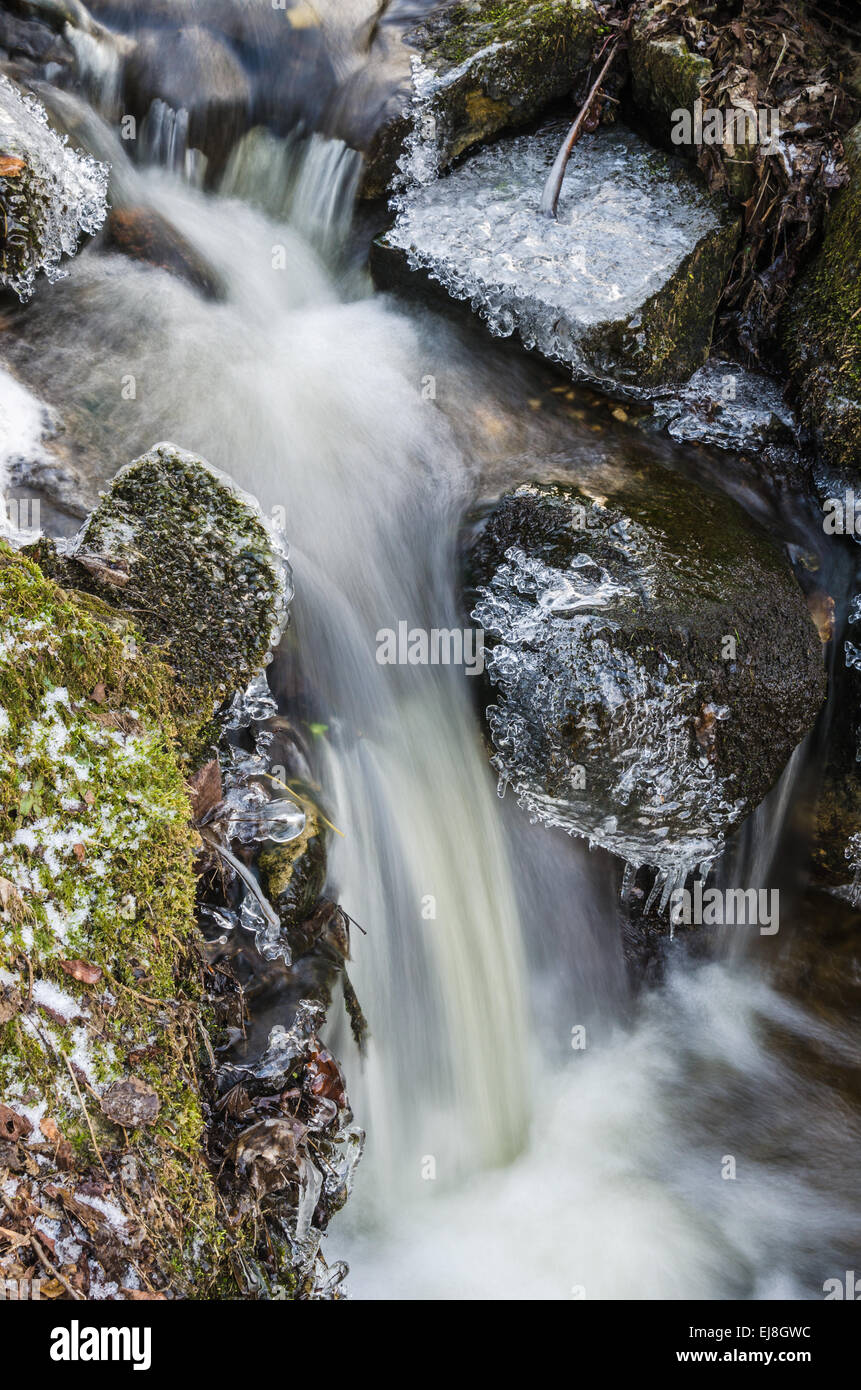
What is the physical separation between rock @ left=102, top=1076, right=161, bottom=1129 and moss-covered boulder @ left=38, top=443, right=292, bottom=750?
1365mm

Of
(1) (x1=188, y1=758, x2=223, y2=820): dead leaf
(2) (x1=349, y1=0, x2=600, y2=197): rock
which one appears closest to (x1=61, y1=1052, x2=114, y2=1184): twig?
(1) (x1=188, y1=758, x2=223, y2=820): dead leaf

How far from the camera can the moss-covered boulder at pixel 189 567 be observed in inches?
129

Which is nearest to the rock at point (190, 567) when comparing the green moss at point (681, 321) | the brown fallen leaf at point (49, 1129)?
the brown fallen leaf at point (49, 1129)

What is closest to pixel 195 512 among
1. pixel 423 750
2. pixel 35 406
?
pixel 35 406

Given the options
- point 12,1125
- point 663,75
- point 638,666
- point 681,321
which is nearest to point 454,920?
point 638,666

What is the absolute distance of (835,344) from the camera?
4.86 meters

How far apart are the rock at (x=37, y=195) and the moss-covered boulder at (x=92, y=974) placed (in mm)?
2730

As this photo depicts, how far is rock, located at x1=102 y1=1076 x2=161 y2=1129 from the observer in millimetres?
2207

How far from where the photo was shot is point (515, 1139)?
4172mm

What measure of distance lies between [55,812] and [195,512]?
5.51 ft

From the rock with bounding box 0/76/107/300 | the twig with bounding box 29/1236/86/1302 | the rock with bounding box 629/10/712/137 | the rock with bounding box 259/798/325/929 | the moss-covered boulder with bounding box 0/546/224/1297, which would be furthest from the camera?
the rock with bounding box 629/10/712/137

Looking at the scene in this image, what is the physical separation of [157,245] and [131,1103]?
15.2 feet

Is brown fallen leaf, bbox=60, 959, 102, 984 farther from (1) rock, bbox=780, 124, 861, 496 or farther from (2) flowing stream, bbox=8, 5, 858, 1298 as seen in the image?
(1) rock, bbox=780, 124, 861, 496

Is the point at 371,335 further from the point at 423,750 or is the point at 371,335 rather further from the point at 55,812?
the point at 55,812
